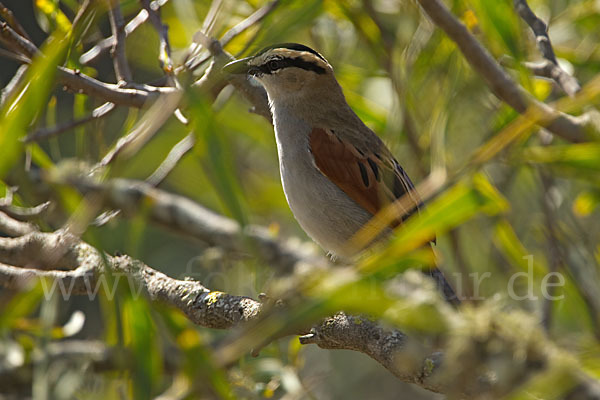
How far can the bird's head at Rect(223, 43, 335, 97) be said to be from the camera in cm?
298

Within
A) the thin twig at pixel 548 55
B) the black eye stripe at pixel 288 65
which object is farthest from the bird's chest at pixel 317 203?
the thin twig at pixel 548 55

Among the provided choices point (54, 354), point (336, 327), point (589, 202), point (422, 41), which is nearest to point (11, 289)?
point (54, 354)

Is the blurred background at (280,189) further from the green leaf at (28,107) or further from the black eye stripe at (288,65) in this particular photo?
the black eye stripe at (288,65)

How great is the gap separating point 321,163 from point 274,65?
0.52 metres

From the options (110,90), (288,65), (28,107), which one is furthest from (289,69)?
(28,107)

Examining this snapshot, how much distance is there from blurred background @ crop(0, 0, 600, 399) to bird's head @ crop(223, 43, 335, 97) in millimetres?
159

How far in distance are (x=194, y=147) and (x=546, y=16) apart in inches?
81.2

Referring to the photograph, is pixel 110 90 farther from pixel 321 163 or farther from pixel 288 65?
pixel 288 65

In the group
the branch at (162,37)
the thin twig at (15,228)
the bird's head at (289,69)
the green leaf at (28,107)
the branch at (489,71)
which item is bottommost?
the thin twig at (15,228)

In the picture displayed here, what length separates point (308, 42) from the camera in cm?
420

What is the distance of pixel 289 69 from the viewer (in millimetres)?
3107

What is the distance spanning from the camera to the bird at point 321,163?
110 inches

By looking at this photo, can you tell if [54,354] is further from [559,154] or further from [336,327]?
[559,154]

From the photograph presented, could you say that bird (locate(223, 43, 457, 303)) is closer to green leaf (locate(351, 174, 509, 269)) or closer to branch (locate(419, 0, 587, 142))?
branch (locate(419, 0, 587, 142))
